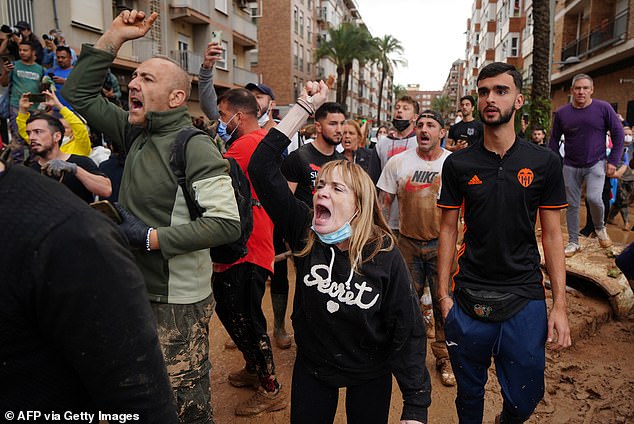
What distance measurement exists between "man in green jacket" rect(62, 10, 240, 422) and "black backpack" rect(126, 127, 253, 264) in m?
0.03

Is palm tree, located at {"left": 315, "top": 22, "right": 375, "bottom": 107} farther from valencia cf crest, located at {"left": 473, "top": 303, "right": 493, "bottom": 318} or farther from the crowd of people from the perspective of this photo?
valencia cf crest, located at {"left": 473, "top": 303, "right": 493, "bottom": 318}

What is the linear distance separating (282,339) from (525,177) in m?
2.91

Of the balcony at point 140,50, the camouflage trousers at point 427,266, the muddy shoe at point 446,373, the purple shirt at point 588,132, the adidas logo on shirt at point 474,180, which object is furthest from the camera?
the balcony at point 140,50

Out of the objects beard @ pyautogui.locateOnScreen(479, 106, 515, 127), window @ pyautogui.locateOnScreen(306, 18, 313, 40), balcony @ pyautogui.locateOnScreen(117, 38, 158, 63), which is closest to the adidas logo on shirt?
beard @ pyautogui.locateOnScreen(479, 106, 515, 127)

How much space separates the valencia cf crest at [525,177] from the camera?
2.82 meters

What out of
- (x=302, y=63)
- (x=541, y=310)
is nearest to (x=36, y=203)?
(x=541, y=310)

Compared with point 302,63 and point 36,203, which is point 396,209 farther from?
point 302,63

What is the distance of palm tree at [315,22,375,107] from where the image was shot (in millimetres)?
44094

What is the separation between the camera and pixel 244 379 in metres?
4.00

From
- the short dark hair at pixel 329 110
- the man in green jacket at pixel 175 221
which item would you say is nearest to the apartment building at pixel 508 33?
the short dark hair at pixel 329 110

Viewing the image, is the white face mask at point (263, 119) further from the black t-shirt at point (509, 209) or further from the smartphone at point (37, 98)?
the black t-shirt at point (509, 209)

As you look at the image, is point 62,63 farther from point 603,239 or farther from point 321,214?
point 603,239

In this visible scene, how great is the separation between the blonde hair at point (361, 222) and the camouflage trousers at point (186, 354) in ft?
2.24

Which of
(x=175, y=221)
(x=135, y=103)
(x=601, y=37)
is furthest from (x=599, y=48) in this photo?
(x=175, y=221)
